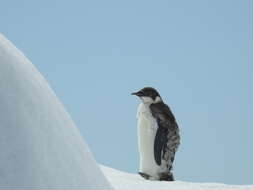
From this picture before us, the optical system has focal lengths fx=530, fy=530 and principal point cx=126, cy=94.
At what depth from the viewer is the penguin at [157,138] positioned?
7.75 metres

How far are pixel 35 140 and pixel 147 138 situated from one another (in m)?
5.31

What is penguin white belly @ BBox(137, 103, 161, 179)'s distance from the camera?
7.75m

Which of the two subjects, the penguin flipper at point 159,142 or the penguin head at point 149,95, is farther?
the penguin head at point 149,95

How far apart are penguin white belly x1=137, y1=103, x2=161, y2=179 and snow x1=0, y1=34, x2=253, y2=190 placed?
182 inches

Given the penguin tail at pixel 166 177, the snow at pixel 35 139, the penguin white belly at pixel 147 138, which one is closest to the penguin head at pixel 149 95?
the penguin white belly at pixel 147 138

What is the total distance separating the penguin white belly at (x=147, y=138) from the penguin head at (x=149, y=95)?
0.11 metres

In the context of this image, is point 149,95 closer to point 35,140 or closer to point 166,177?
point 166,177

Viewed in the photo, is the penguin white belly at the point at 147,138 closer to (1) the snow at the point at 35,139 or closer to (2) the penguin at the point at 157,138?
(2) the penguin at the point at 157,138

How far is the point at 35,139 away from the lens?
2576mm

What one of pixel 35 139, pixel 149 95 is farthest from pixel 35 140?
pixel 149 95

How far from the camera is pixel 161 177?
7.75 metres

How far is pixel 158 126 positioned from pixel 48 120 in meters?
5.05

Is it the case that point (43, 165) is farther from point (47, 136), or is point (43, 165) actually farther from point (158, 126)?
point (158, 126)

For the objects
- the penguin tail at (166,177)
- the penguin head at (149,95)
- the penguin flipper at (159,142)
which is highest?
the penguin head at (149,95)
